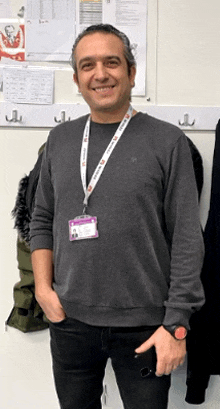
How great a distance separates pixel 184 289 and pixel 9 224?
3.07 ft

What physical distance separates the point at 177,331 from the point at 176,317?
38 mm

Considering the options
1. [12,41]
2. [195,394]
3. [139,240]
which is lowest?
[195,394]

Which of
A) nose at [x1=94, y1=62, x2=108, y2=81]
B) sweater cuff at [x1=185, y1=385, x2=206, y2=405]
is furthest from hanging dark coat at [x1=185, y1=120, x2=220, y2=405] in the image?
nose at [x1=94, y1=62, x2=108, y2=81]

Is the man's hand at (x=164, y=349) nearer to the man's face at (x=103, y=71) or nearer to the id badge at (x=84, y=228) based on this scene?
the id badge at (x=84, y=228)

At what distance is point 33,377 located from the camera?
1.81 metres

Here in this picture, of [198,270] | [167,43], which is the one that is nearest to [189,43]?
[167,43]

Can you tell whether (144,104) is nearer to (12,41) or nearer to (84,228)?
(12,41)

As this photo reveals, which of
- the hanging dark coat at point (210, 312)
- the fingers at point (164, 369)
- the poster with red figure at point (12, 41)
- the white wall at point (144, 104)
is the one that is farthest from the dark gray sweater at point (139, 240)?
the poster with red figure at point (12, 41)

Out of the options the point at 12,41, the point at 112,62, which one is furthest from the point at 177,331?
the point at 12,41

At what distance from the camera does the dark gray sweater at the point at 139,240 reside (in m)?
1.07

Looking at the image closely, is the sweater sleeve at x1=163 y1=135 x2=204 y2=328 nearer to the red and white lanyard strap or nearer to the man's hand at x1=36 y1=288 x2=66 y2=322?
the red and white lanyard strap

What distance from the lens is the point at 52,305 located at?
118 cm

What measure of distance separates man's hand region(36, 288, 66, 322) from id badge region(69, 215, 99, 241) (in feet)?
0.63

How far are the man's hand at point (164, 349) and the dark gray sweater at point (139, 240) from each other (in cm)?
4
